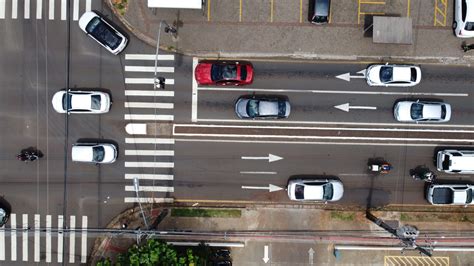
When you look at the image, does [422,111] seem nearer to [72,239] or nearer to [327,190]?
[327,190]

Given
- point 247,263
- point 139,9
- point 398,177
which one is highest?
point 139,9

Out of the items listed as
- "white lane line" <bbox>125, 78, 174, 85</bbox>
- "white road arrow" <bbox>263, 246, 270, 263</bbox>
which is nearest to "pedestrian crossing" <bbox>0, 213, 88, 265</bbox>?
"white lane line" <bbox>125, 78, 174, 85</bbox>

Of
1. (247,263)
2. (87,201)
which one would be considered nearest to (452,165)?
(247,263)

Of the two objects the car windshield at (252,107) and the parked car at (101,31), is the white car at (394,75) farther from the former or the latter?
the parked car at (101,31)

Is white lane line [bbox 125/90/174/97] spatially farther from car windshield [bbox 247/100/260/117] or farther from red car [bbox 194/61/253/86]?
car windshield [bbox 247/100/260/117]

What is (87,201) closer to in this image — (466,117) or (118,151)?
(118,151)

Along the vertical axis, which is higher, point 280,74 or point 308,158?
point 280,74
